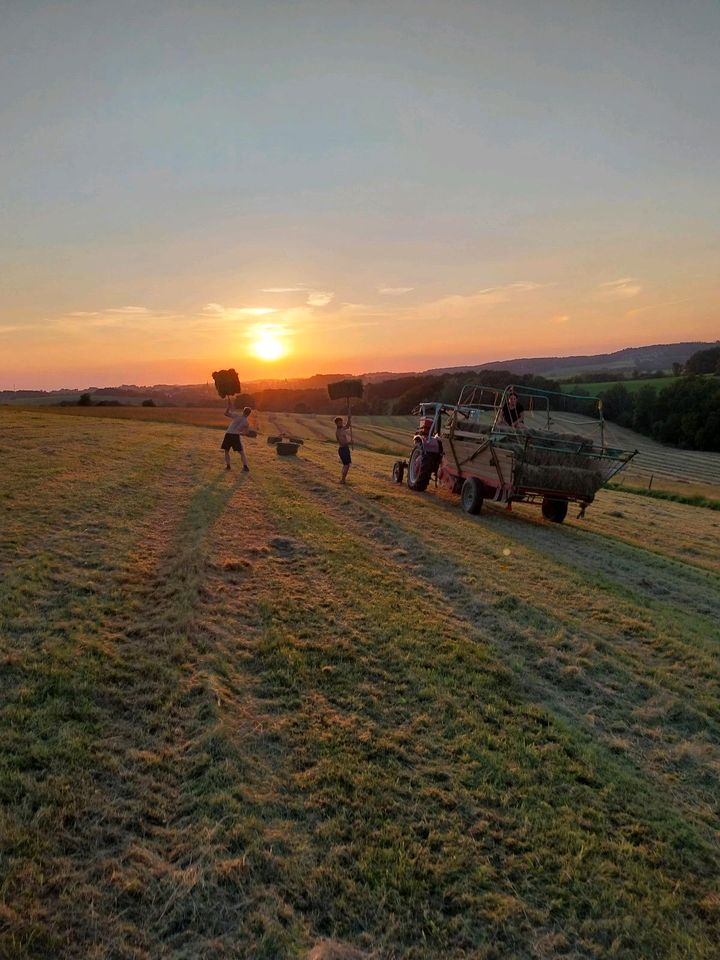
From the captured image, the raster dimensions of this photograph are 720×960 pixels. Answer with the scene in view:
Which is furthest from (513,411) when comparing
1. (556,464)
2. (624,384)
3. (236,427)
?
(624,384)

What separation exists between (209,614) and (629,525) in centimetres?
1330

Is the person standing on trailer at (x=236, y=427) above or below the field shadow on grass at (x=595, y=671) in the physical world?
above

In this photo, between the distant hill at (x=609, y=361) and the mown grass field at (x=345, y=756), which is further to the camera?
the distant hill at (x=609, y=361)

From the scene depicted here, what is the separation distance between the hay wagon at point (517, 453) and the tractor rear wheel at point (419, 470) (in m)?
0.03

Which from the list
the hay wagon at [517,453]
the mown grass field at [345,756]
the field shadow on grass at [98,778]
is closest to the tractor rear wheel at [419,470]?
the hay wagon at [517,453]

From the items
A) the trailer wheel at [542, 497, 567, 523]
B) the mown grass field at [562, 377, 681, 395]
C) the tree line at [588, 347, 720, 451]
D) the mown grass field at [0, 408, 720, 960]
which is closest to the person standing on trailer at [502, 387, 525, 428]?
the trailer wheel at [542, 497, 567, 523]

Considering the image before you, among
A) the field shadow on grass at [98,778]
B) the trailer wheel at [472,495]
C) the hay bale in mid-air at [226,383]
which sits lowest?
the trailer wheel at [472,495]

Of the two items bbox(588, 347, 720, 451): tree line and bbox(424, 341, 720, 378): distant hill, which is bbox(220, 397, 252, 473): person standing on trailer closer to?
bbox(588, 347, 720, 451): tree line

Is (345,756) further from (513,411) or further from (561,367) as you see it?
(561,367)

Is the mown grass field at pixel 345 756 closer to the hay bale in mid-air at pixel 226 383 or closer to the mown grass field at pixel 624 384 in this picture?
the hay bale in mid-air at pixel 226 383

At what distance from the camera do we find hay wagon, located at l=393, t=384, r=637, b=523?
1209 centimetres

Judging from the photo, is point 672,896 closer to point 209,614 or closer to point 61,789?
point 61,789

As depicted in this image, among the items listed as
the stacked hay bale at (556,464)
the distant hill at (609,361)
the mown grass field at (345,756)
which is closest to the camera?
the mown grass field at (345,756)

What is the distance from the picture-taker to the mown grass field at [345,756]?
2.83 metres
